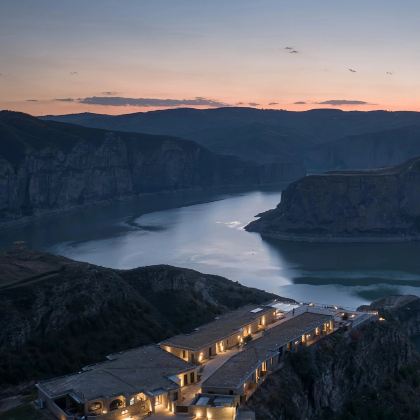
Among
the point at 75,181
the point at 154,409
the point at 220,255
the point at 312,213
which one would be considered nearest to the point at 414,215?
the point at 312,213

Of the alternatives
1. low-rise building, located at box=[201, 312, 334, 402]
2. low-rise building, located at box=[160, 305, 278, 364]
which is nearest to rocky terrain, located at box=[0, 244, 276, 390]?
low-rise building, located at box=[160, 305, 278, 364]

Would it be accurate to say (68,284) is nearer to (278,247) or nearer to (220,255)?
(220,255)

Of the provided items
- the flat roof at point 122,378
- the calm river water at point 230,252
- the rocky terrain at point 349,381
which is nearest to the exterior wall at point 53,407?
the flat roof at point 122,378

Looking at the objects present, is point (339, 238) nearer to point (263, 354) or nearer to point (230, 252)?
point (230, 252)

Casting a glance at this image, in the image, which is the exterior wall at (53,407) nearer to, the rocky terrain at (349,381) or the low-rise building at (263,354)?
the low-rise building at (263,354)

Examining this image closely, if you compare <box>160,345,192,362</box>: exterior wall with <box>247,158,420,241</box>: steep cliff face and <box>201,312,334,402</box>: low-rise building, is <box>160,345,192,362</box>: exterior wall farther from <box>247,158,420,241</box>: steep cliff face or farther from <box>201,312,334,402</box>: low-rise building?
<box>247,158,420,241</box>: steep cliff face

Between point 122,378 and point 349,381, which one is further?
point 349,381

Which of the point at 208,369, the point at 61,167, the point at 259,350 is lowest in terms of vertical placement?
the point at 208,369

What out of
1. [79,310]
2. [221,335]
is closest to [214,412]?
[221,335]
